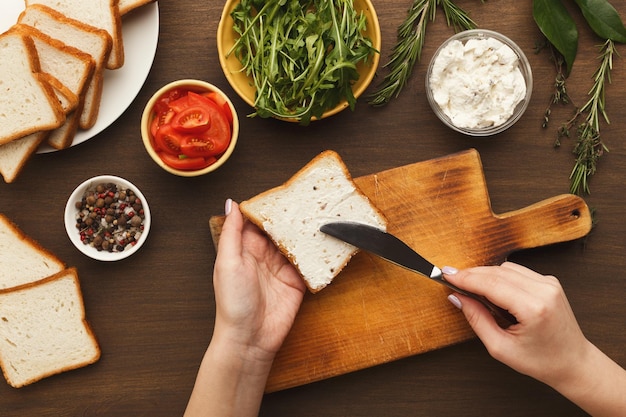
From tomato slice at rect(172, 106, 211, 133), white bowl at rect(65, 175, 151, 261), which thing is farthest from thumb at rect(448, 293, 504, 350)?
white bowl at rect(65, 175, 151, 261)

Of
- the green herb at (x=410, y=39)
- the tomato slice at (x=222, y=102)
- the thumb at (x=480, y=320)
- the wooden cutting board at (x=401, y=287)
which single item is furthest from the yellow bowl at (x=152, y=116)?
the thumb at (x=480, y=320)

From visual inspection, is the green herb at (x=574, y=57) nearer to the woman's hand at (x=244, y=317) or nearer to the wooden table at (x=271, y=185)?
the wooden table at (x=271, y=185)

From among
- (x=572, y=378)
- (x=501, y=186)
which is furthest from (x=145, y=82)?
(x=572, y=378)

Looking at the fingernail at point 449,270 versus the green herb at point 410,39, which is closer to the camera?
the fingernail at point 449,270

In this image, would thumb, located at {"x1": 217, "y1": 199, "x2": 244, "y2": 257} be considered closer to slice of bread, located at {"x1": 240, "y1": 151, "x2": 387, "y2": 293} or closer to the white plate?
slice of bread, located at {"x1": 240, "y1": 151, "x2": 387, "y2": 293}

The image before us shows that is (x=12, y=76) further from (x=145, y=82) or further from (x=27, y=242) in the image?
(x=27, y=242)

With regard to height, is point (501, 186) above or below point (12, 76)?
below
